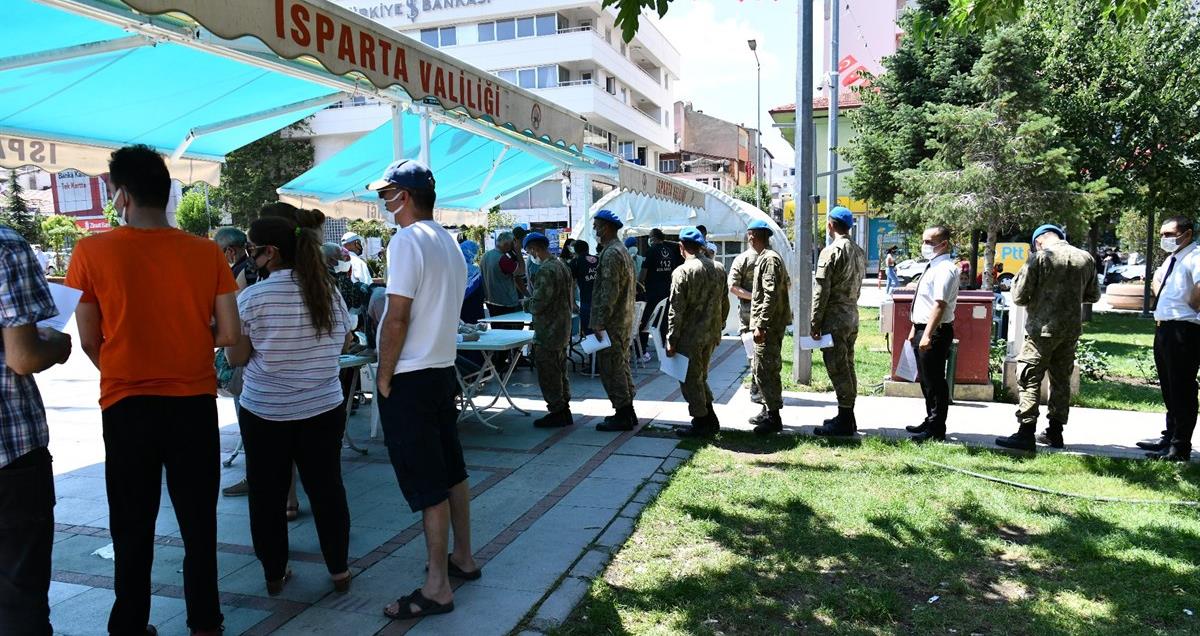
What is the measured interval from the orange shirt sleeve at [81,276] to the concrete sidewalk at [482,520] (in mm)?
1458

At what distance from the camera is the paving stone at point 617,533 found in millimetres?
4188

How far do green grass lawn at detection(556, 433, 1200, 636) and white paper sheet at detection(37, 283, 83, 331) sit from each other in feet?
7.12

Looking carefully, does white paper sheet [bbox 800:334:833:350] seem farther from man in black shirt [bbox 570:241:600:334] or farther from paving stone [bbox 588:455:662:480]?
man in black shirt [bbox 570:241:600:334]

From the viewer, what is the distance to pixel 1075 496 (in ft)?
16.2

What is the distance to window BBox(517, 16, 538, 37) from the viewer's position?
38781 millimetres

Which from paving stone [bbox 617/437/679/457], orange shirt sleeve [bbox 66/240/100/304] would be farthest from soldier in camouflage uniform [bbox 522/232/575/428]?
orange shirt sleeve [bbox 66/240/100/304]

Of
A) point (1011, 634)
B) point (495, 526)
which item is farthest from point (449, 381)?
point (1011, 634)

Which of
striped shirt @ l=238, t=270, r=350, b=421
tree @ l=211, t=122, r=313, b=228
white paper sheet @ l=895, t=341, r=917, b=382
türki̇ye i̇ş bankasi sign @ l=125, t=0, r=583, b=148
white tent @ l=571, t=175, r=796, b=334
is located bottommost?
white paper sheet @ l=895, t=341, r=917, b=382

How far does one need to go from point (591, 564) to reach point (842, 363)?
3251 mm

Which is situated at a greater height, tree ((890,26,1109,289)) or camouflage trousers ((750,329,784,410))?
tree ((890,26,1109,289))

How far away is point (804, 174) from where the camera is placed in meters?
8.30

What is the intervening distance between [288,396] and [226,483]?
2344mm

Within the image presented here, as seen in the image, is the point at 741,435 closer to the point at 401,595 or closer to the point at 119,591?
the point at 401,595

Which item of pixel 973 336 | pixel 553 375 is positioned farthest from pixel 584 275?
pixel 973 336
